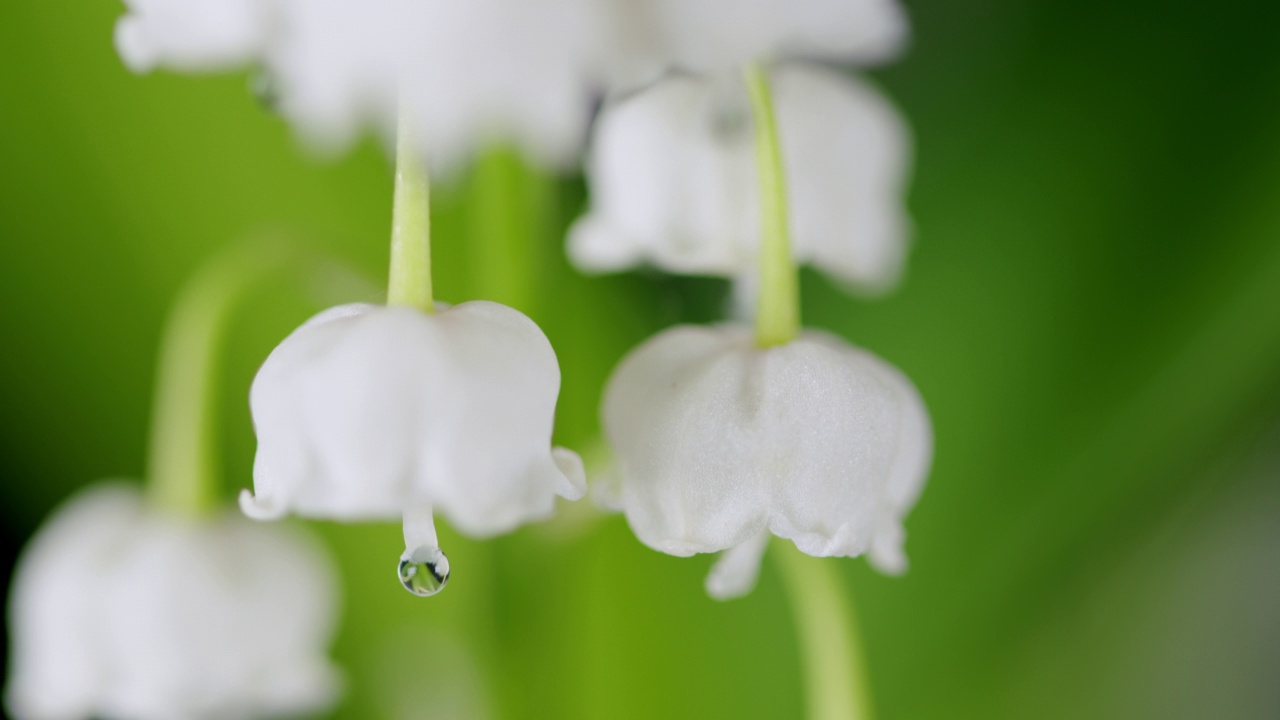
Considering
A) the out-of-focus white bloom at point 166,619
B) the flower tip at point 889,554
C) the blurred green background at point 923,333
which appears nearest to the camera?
the flower tip at point 889,554

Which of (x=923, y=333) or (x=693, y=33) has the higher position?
(x=923, y=333)

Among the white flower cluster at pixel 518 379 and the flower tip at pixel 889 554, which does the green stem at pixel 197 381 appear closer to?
the white flower cluster at pixel 518 379

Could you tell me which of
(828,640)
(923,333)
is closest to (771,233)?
(828,640)

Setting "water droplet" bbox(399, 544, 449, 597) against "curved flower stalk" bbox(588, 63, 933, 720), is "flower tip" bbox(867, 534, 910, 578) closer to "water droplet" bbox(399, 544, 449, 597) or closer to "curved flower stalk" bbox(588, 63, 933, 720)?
"curved flower stalk" bbox(588, 63, 933, 720)

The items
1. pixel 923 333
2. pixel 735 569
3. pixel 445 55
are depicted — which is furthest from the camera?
pixel 923 333

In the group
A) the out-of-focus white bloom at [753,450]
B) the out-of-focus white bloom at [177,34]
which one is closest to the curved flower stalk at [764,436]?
the out-of-focus white bloom at [753,450]

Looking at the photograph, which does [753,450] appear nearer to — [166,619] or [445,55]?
[445,55]

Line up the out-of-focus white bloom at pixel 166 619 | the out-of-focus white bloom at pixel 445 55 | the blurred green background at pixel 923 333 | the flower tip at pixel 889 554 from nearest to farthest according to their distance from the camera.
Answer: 1. the out-of-focus white bloom at pixel 445 55
2. the flower tip at pixel 889 554
3. the out-of-focus white bloom at pixel 166 619
4. the blurred green background at pixel 923 333
